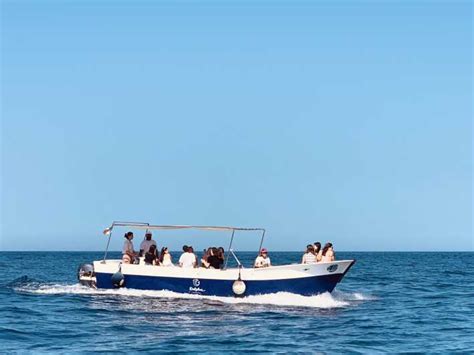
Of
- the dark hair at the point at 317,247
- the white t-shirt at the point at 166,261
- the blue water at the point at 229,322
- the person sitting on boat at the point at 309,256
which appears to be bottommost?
the blue water at the point at 229,322

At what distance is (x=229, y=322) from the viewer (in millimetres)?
22281

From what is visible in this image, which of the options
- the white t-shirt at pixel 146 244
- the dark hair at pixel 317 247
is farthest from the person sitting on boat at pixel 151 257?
the dark hair at pixel 317 247

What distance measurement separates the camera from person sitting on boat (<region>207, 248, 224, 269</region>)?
28.3 m

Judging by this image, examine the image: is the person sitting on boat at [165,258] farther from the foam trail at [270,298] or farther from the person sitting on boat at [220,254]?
the person sitting on boat at [220,254]

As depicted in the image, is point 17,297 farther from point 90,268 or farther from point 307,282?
point 307,282

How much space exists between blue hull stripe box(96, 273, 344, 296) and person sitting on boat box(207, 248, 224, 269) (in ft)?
3.33

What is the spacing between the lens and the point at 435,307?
92.3 feet

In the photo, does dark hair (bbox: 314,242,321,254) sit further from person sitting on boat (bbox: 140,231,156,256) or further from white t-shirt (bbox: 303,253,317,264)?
person sitting on boat (bbox: 140,231,156,256)

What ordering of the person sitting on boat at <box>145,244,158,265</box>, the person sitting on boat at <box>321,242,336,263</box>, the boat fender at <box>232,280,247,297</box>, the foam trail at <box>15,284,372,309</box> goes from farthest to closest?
the person sitting on boat at <box>145,244,158,265</box> < the person sitting on boat at <box>321,242,336,263</box> < the boat fender at <box>232,280,247,297</box> < the foam trail at <box>15,284,372,309</box>

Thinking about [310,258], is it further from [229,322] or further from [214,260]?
[229,322]

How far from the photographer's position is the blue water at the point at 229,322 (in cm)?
1880

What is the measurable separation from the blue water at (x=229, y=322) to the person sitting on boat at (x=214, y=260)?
4.82 ft

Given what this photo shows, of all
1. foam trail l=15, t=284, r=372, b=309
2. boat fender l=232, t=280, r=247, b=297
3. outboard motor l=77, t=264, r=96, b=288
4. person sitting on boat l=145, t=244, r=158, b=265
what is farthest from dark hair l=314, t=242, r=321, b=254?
outboard motor l=77, t=264, r=96, b=288

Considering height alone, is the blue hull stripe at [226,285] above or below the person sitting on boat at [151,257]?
below
